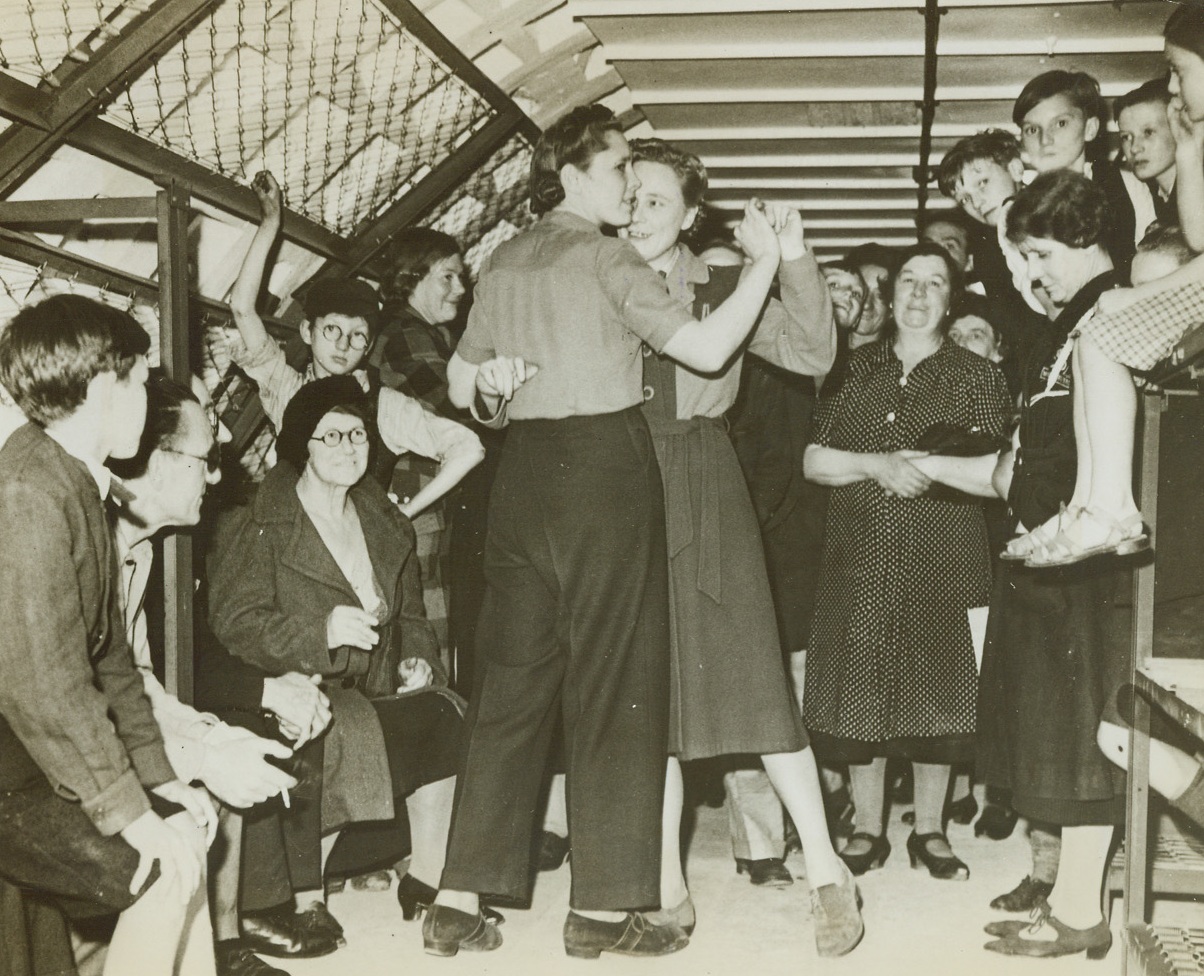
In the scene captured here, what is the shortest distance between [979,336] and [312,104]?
2498mm

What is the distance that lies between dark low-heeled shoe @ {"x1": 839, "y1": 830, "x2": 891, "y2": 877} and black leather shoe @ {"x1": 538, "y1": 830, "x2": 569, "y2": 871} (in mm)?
871

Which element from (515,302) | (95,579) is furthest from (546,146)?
(95,579)

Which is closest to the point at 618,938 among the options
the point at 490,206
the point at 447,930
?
the point at 447,930

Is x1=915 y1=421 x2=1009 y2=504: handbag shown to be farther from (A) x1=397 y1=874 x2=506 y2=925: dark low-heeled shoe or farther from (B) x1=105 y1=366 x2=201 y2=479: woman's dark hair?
(B) x1=105 y1=366 x2=201 y2=479: woman's dark hair

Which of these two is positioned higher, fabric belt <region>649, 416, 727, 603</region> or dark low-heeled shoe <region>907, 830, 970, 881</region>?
fabric belt <region>649, 416, 727, 603</region>

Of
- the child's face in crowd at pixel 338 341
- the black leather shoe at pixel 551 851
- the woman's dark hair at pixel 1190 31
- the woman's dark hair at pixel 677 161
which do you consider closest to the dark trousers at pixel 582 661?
the woman's dark hair at pixel 677 161

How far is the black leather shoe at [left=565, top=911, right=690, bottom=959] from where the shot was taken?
9.45 ft

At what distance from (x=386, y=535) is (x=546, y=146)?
129 cm

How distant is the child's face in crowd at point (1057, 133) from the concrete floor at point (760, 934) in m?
2.18

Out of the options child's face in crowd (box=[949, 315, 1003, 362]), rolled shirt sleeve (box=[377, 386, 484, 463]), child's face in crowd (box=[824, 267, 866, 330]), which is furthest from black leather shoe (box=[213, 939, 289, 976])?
child's face in crowd (box=[949, 315, 1003, 362])

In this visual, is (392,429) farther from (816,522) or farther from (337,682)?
(816,522)

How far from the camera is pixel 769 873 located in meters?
3.56

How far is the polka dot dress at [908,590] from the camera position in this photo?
3.61 meters

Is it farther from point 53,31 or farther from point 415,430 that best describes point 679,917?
point 53,31
